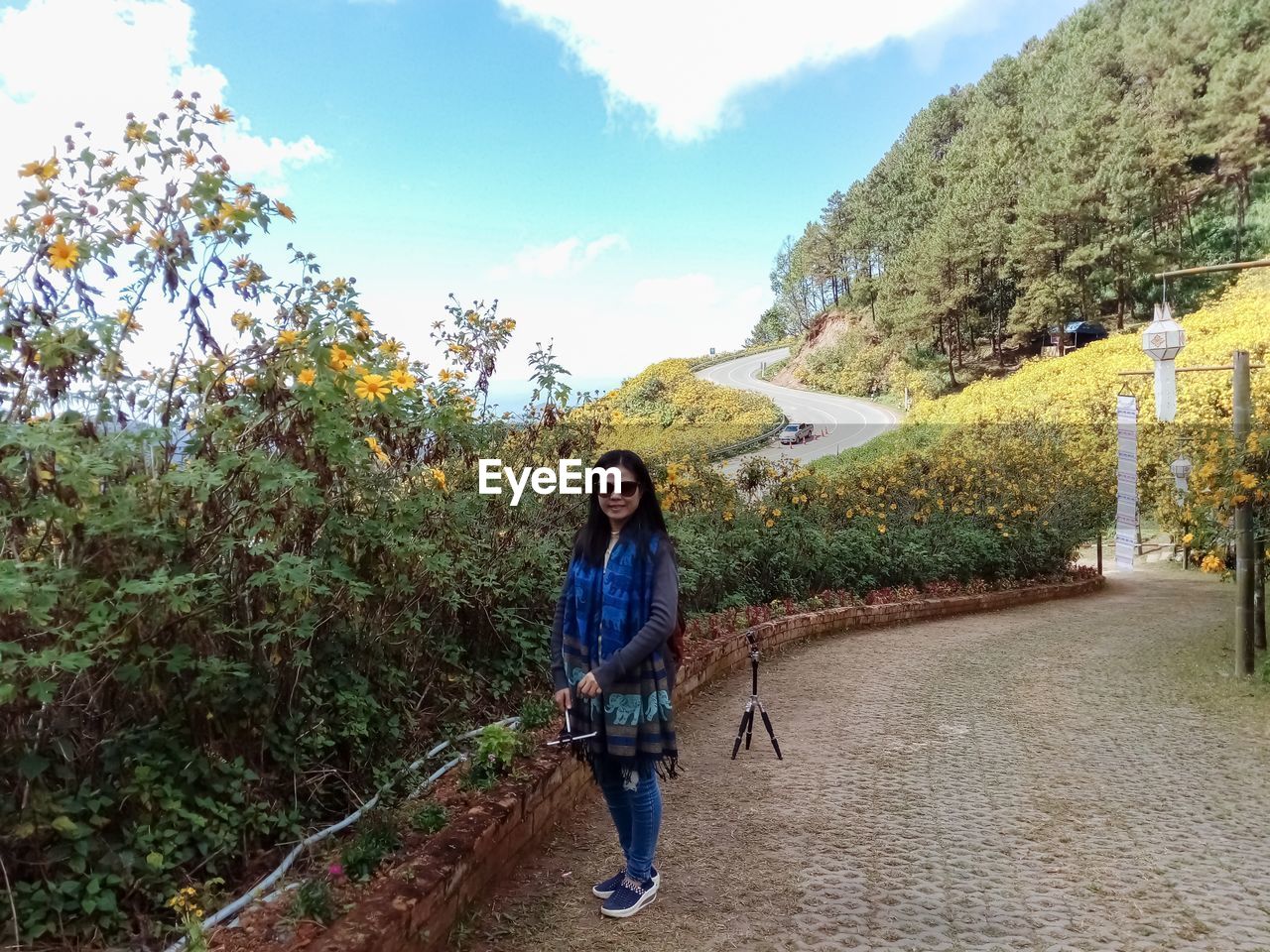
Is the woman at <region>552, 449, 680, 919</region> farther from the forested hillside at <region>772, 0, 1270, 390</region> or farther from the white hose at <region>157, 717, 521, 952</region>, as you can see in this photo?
the forested hillside at <region>772, 0, 1270, 390</region>

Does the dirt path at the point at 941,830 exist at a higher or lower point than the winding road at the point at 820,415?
lower

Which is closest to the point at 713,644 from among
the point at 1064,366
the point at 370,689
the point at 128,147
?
the point at 370,689

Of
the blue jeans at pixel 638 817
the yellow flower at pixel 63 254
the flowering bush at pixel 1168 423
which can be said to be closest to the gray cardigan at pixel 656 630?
the blue jeans at pixel 638 817

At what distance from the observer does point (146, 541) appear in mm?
2244

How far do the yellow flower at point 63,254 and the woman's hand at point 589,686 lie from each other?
1.89 metres

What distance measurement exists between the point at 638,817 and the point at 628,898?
0.28m

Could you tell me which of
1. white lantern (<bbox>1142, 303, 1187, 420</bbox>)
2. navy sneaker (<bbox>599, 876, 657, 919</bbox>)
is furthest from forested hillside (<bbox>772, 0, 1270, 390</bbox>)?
navy sneaker (<bbox>599, 876, 657, 919</bbox>)

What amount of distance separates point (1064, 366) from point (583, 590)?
2896 centimetres

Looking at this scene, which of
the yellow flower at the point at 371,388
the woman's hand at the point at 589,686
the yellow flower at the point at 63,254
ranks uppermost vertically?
the yellow flower at the point at 63,254

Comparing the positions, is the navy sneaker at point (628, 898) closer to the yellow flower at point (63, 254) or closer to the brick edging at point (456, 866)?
Answer: the brick edging at point (456, 866)

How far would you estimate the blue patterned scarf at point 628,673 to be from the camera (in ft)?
7.76

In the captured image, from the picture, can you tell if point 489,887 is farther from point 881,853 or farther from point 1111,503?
point 1111,503

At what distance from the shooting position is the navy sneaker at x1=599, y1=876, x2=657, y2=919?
8.23ft
